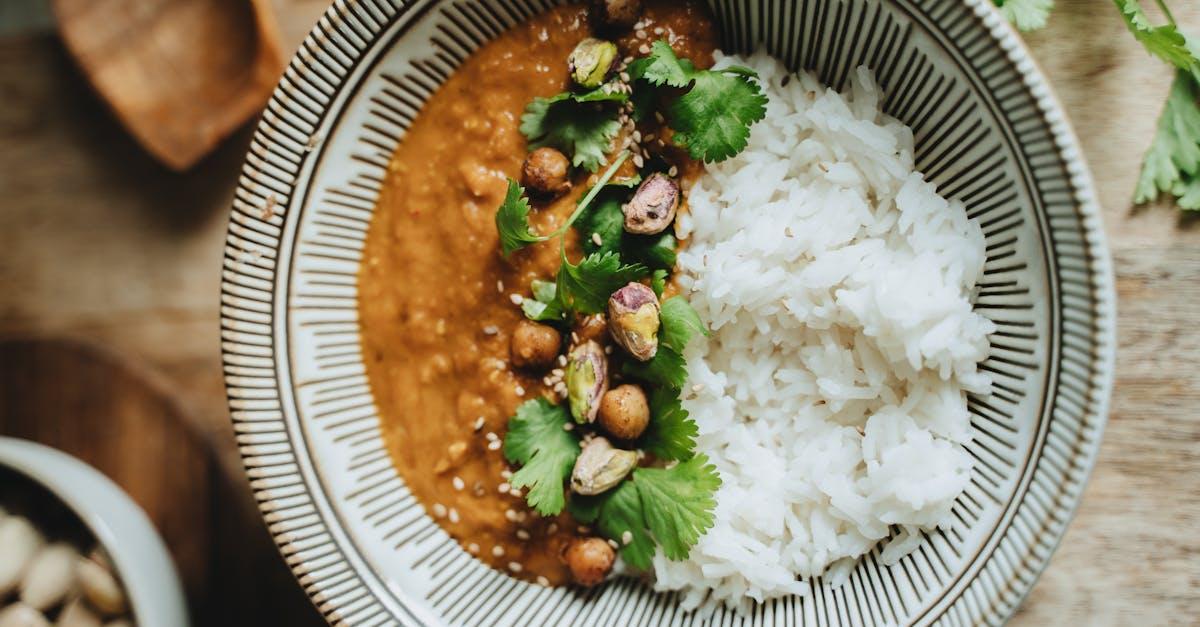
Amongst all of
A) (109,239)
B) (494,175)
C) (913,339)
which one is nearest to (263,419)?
(494,175)

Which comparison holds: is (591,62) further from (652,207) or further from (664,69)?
(652,207)

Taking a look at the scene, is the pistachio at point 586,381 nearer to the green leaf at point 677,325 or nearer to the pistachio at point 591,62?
the green leaf at point 677,325

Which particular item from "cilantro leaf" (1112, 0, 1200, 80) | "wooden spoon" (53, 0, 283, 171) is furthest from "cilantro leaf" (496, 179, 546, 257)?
"cilantro leaf" (1112, 0, 1200, 80)

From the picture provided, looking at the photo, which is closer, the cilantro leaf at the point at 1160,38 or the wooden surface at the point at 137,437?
Answer: the cilantro leaf at the point at 1160,38

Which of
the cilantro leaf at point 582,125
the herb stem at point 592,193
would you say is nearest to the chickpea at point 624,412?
the herb stem at point 592,193

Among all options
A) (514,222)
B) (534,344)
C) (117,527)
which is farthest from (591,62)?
(117,527)

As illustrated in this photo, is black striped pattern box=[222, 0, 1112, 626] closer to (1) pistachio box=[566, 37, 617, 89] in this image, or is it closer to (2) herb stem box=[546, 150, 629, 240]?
(1) pistachio box=[566, 37, 617, 89]

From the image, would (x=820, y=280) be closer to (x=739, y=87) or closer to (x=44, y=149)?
(x=739, y=87)
